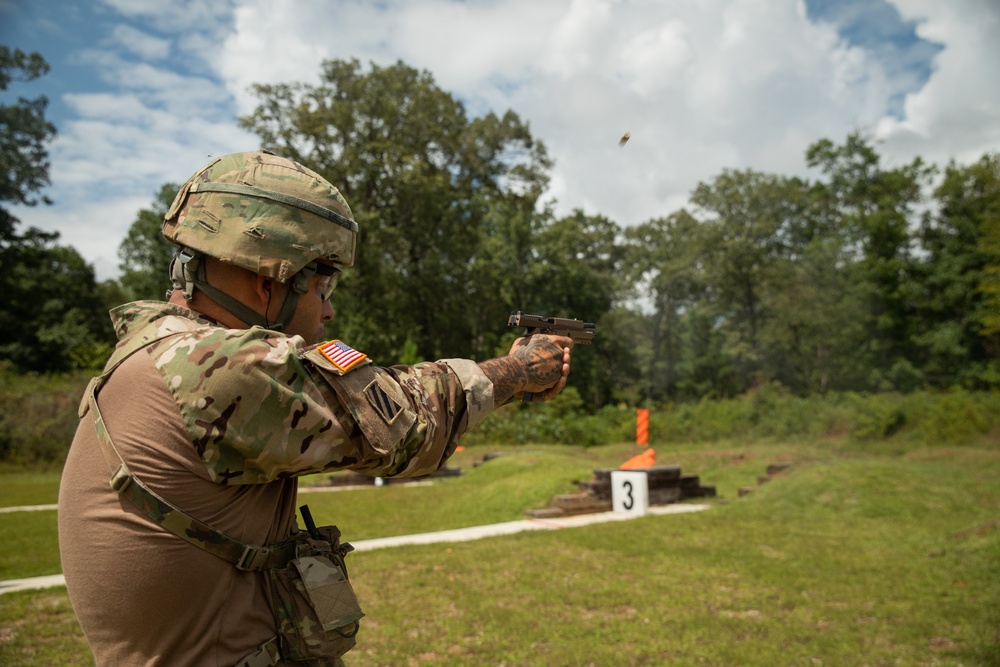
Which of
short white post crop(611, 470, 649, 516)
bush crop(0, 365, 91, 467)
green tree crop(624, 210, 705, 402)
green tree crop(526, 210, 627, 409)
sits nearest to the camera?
short white post crop(611, 470, 649, 516)

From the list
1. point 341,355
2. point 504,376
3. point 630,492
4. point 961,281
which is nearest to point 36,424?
point 630,492

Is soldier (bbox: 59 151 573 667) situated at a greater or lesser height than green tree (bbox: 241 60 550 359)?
lesser

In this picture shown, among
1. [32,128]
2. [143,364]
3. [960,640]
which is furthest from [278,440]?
[32,128]

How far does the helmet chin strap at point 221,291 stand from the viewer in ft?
5.56

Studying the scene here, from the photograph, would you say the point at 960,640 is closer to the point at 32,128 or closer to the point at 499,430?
the point at 499,430

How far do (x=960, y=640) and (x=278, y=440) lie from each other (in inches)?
230

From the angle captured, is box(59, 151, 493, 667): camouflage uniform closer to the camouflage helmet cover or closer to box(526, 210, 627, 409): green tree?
the camouflage helmet cover

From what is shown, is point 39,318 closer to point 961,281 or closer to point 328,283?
point 328,283

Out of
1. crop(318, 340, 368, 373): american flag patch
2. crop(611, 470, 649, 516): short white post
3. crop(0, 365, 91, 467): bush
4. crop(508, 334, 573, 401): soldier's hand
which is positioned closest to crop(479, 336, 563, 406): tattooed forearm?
crop(508, 334, 573, 401): soldier's hand

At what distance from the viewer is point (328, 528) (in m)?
1.87

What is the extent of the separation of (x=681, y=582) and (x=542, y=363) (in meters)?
5.78

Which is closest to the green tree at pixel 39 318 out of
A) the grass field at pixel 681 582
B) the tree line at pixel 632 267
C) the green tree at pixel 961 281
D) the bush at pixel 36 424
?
the tree line at pixel 632 267

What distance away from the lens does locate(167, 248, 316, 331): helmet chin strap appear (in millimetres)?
1695

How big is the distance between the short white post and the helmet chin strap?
9.96 m
